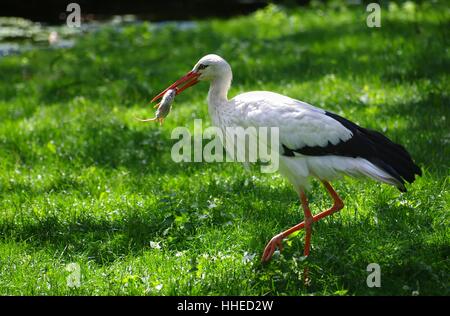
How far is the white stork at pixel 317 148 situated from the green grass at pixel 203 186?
334 mm

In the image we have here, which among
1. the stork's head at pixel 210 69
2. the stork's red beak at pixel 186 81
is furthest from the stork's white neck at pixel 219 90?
the stork's red beak at pixel 186 81

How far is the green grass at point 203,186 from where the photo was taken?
4215 millimetres

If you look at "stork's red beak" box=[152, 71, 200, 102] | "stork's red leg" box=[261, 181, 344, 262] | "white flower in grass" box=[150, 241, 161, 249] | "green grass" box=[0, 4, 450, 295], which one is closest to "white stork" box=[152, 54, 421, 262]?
"stork's red leg" box=[261, 181, 344, 262]

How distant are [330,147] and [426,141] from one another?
6.02 feet

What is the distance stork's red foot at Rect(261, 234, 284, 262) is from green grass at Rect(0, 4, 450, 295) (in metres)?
0.07

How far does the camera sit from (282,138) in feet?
14.8

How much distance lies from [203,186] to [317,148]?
4.44 feet

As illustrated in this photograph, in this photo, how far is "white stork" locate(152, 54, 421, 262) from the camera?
4.30 m

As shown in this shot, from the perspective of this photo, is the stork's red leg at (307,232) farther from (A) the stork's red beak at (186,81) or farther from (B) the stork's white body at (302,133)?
(A) the stork's red beak at (186,81)

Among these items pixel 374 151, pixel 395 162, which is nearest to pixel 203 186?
pixel 374 151

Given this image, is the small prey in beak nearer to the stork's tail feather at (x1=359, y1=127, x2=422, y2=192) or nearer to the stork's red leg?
the stork's red leg

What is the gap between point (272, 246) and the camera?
14.3 ft

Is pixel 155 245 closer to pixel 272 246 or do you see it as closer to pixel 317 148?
pixel 272 246
